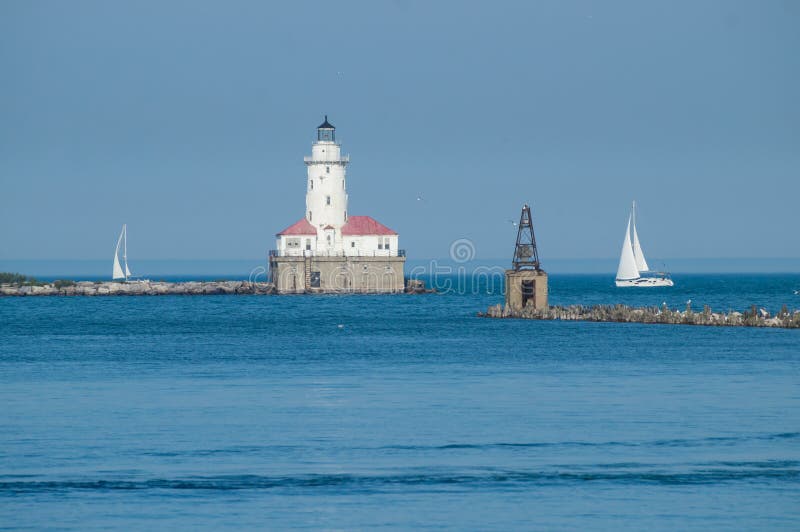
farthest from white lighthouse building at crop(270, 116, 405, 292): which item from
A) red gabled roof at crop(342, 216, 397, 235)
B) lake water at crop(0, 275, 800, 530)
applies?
lake water at crop(0, 275, 800, 530)

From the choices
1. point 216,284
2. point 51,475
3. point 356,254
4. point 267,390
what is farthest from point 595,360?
point 216,284

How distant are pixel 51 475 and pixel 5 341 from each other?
38.6m

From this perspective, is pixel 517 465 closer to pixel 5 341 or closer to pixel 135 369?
pixel 135 369

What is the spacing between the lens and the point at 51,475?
78.3ft

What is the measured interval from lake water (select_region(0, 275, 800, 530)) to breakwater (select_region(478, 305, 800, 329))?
29.0ft

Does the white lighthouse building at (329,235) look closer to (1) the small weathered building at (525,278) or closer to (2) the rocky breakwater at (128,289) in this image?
(2) the rocky breakwater at (128,289)

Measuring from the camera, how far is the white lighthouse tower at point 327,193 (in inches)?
4483

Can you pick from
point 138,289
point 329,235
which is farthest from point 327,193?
point 138,289

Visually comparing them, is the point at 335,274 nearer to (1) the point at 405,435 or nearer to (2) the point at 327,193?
(2) the point at 327,193

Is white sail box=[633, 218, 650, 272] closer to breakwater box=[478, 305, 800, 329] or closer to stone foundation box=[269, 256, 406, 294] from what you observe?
stone foundation box=[269, 256, 406, 294]

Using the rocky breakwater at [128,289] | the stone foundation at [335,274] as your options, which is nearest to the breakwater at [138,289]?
the rocky breakwater at [128,289]

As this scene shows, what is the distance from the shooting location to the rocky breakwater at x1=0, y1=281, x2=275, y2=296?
408ft

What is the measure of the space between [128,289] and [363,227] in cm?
2754

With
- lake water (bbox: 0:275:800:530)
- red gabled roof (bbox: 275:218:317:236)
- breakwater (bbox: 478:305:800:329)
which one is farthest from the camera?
red gabled roof (bbox: 275:218:317:236)
